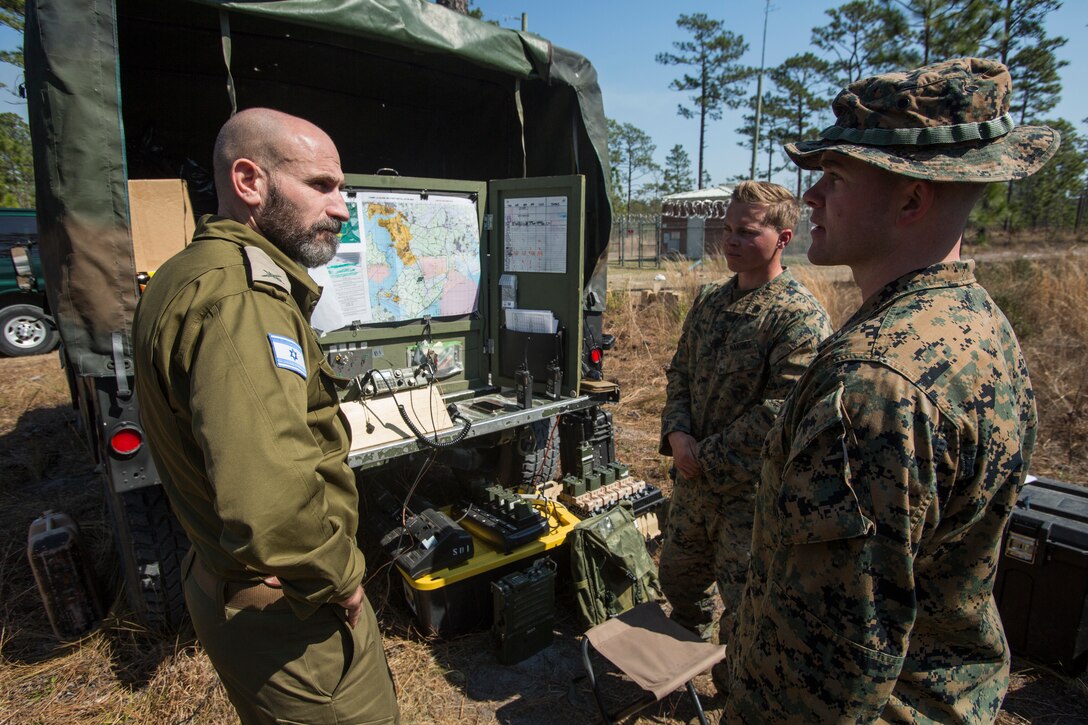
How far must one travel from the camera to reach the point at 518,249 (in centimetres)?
387

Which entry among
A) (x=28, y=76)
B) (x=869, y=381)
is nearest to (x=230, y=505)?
(x=869, y=381)

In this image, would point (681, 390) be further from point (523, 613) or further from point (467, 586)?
point (467, 586)

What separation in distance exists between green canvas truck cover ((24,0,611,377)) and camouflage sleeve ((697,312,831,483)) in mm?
1809

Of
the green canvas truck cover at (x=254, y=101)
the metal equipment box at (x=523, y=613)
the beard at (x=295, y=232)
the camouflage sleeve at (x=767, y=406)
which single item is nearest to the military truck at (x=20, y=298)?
the green canvas truck cover at (x=254, y=101)

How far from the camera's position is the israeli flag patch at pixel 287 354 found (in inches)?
53.6

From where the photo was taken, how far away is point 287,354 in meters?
1.39

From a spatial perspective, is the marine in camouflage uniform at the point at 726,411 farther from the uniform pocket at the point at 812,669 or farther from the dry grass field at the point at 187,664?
the uniform pocket at the point at 812,669

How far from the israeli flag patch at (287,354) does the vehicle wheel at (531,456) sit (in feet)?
8.55

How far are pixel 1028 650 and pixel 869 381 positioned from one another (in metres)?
2.81

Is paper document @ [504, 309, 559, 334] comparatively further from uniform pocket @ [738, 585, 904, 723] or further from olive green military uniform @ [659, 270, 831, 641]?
uniform pocket @ [738, 585, 904, 723]

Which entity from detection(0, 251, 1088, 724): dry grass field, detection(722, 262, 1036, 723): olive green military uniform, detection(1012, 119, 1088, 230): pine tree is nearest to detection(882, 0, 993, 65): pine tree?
detection(0, 251, 1088, 724): dry grass field

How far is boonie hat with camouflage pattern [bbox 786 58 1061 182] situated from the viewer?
1111mm

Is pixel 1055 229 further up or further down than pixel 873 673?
further up

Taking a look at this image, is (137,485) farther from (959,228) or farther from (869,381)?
(959,228)
